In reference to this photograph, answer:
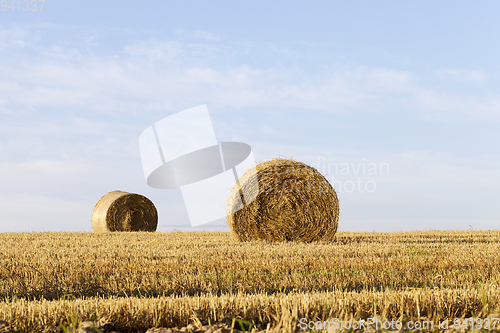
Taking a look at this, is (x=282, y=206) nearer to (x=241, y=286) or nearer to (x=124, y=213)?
(x=241, y=286)

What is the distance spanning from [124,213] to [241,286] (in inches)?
529

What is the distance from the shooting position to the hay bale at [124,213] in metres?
16.7

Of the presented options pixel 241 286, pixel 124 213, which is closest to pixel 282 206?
pixel 241 286

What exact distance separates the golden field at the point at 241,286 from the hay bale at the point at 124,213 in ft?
27.0

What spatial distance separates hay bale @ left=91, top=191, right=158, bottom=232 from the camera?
1670 centimetres

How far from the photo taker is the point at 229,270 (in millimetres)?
5305

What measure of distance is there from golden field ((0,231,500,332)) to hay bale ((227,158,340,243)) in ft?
7.70

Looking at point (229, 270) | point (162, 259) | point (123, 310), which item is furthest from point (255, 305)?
point (162, 259)

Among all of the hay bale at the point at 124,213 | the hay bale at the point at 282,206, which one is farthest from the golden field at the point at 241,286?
the hay bale at the point at 124,213

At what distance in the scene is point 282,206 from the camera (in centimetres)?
1033

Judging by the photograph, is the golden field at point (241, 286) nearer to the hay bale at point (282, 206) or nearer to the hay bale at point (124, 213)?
the hay bale at point (282, 206)

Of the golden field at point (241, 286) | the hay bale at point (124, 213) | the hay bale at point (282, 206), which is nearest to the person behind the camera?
the golden field at point (241, 286)

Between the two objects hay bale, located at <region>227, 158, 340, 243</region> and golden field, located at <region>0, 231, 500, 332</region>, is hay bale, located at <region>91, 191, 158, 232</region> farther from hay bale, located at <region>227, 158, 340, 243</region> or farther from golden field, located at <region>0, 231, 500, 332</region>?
golden field, located at <region>0, 231, 500, 332</region>

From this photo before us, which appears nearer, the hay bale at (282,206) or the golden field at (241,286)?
the golden field at (241,286)
